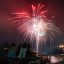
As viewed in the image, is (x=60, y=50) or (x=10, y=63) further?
(x=60, y=50)

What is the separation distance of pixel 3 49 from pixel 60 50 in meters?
20.2

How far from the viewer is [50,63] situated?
6612 cm

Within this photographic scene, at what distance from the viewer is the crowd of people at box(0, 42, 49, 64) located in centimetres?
6192

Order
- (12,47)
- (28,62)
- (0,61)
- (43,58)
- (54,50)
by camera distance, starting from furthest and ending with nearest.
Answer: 1. (12,47)
2. (54,50)
3. (43,58)
4. (28,62)
5. (0,61)

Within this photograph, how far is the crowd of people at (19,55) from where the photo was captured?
61.9 meters

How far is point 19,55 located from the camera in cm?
7519

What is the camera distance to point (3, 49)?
91.8 meters

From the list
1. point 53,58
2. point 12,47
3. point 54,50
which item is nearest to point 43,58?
point 53,58

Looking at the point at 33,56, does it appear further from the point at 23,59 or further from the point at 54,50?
the point at 54,50

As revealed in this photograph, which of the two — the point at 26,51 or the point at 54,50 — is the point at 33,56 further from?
the point at 54,50

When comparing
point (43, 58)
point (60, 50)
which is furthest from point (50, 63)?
point (60, 50)

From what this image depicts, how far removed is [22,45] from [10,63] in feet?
76.0

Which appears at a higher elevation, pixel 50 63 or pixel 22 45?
pixel 22 45

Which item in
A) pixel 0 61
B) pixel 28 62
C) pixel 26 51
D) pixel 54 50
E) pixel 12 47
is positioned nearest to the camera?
pixel 0 61
